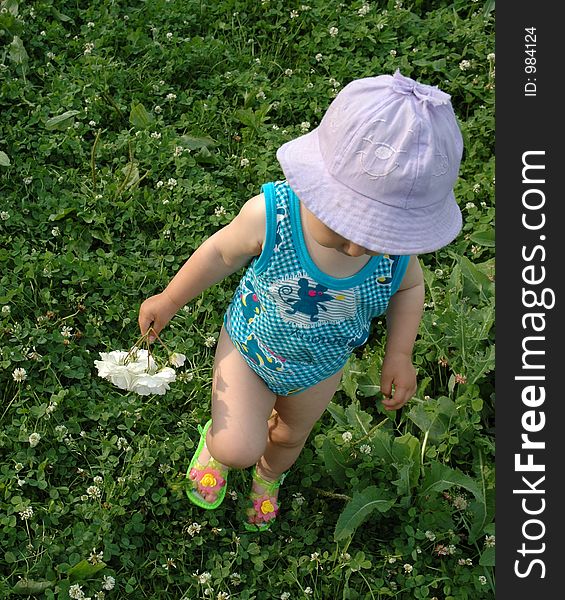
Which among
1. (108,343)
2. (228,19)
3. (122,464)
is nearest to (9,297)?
(108,343)

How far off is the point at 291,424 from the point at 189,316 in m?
0.83

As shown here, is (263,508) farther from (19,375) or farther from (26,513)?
(19,375)

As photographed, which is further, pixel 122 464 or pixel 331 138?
pixel 122 464

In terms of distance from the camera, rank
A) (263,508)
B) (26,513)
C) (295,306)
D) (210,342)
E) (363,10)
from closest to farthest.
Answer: (295,306), (26,513), (263,508), (210,342), (363,10)

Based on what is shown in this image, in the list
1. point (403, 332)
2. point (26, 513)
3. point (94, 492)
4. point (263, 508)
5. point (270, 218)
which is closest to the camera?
point (270, 218)

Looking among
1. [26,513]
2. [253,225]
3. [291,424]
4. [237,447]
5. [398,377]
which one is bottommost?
[26,513]

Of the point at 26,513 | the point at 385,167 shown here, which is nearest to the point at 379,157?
the point at 385,167

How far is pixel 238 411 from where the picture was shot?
3311 millimetres

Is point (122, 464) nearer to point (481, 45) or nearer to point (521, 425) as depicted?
point (521, 425)

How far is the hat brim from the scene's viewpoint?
2564mm

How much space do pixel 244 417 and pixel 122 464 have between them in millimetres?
630

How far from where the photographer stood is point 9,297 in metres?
3.98

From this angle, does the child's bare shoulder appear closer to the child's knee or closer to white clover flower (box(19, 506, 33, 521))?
the child's knee

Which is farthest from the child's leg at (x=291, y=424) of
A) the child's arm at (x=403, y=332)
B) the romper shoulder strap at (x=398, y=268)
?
the romper shoulder strap at (x=398, y=268)
